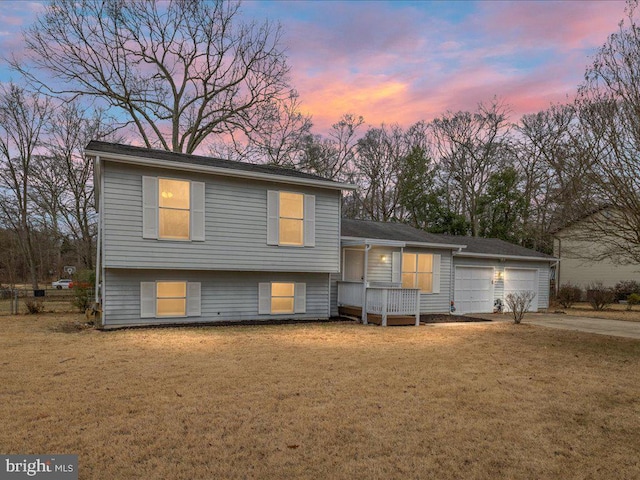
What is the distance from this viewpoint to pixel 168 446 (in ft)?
12.3

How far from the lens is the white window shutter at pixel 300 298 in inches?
530

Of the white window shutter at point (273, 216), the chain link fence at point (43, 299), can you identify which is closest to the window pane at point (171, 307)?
the white window shutter at point (273, 216)

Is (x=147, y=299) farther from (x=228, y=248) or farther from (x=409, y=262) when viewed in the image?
(x=409, y=262)

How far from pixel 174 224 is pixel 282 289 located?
4.05 metres

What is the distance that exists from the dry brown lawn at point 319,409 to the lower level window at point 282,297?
431 centimetres

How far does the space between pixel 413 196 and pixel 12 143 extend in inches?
1028

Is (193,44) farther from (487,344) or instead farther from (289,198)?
(487,344)

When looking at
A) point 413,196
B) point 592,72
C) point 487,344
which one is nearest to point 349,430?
point 487,344

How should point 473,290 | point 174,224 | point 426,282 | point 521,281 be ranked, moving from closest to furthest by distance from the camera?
point 174,224, point 426,282, point 473,290, point 521,281

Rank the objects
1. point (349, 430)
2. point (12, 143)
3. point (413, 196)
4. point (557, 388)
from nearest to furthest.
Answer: point (349, 430) → point (557, 388) → point (12, 143) → point (413, 196)

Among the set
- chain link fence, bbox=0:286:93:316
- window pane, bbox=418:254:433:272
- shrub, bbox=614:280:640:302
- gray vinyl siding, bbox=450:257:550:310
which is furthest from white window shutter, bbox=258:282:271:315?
shrub, bbox=614:280:640:302

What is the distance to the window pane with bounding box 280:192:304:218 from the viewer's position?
12.9 metres

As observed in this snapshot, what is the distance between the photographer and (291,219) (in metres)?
12.9

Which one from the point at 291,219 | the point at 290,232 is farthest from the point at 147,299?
the point at 291,219
